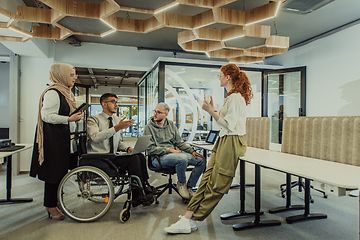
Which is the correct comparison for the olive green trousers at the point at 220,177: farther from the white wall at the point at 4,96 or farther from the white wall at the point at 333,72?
the white wall at the point at 4,96

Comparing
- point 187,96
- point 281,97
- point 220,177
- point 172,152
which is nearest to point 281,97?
point 281,97

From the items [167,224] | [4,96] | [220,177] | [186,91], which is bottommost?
[167,224]

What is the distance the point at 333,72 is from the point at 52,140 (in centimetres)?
586

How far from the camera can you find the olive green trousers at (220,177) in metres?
1.94

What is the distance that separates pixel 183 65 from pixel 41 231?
14.9 ft

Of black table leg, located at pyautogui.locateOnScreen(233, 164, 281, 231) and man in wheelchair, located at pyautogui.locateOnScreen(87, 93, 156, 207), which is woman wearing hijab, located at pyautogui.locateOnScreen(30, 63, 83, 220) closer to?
man in wheelchair, located at pyautogui.locateOnScreen(87, 93, 156, 207)

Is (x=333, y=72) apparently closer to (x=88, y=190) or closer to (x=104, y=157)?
(x=104, y=157)

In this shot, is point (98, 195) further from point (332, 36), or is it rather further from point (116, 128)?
point (332, 36)

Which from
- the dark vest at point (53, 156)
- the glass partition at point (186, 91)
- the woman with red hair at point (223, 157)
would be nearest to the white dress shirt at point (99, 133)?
the dark vest at point (53, 156)

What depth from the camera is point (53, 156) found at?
223 cm

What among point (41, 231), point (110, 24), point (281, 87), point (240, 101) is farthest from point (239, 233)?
point (281, 87)

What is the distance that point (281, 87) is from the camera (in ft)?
20.9

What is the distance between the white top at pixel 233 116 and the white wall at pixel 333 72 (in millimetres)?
4044

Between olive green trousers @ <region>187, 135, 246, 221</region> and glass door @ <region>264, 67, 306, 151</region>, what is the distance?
4839mm
